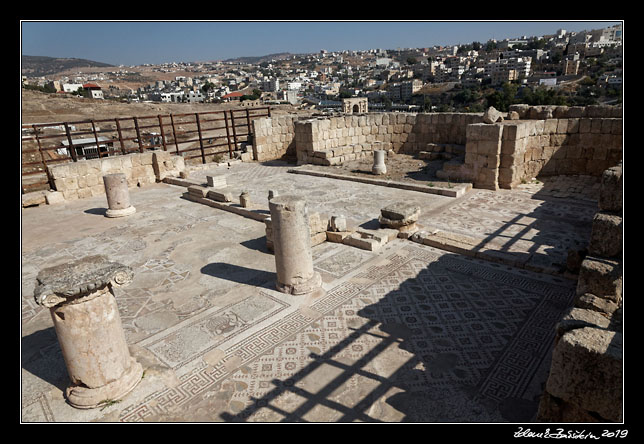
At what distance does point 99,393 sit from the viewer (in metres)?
3.96

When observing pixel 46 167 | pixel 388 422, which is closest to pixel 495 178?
pixel 388 422

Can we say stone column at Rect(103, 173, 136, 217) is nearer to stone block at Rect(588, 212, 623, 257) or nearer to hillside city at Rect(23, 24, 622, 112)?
stone block at Rect(588, 212, 623, 257)

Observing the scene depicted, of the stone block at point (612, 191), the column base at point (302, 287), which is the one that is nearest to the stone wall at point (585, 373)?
the stone block at point (612, 191)

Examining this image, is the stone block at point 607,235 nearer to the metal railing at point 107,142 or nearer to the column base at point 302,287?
the column base at point 302,287

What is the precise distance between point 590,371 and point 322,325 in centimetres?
323

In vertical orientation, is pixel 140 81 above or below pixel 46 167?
above

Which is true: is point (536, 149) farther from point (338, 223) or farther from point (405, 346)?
point (405, 346)

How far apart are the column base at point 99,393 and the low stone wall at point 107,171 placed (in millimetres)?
9489

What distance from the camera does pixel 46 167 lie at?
38.2 ft

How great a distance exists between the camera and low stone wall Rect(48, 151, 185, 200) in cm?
1163

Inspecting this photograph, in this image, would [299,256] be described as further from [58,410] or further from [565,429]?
[565,429]

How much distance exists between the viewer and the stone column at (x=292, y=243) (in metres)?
5.81

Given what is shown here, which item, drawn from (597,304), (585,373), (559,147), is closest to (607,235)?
(597,304)

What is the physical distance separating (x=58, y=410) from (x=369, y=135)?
15.0 metres
